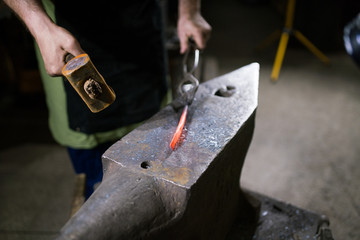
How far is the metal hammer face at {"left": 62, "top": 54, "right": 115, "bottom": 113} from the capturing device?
74 cm

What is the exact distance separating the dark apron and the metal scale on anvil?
0.36 meters

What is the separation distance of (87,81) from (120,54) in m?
0.54

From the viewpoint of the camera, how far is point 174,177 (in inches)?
29.9

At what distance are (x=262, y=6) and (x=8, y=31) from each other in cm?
466

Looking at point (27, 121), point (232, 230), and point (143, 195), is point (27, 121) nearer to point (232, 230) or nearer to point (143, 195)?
point (232, 230)

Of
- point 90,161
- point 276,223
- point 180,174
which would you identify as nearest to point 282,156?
point 276,223

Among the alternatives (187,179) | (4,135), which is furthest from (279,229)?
(4,135)

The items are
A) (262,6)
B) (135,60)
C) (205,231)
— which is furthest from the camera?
(262,6)

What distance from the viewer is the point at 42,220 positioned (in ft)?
6.05

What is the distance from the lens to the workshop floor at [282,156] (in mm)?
1880

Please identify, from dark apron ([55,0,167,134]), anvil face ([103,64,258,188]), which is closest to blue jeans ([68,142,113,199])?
dark apron ([55,0,167,134])

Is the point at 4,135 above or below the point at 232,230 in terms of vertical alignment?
below

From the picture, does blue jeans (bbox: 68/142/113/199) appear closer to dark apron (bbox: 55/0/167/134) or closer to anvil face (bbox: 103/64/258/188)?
dark apron (bbox: 55/0/167/134)

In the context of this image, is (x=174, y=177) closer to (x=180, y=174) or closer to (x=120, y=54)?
(x=180, y=174)
